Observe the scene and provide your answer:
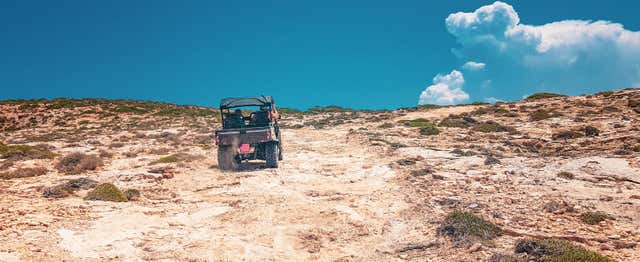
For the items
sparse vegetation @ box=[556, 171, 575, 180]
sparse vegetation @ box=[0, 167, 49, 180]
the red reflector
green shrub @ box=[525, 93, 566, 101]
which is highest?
green shrub @ box=[525, 93, 566, 101]

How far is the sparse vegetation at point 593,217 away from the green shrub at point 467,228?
76.1 inches

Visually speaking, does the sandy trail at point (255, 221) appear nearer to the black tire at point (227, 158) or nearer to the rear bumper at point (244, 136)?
the black tire at point (227, 158)

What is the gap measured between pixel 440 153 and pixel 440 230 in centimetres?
944

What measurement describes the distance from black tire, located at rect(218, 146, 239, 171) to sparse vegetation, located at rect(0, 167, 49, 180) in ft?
21.4

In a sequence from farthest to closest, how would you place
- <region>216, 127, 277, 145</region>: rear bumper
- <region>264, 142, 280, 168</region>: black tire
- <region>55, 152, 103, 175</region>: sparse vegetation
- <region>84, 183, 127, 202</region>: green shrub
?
<region>264, 142, 280, 168</region>: black tire
<region>216, 127, 277, 145</region>: rear bumper
<region>55, 152, 103, 175</region>: sparse vegetation
<region>84, 183, 127, 202</region>: green shrub

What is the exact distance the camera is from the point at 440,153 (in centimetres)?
1664

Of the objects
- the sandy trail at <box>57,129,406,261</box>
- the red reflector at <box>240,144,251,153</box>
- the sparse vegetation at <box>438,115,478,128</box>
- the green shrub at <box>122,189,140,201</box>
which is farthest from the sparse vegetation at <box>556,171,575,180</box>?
the sparse vegetation at <box>438,115,478,128</box>

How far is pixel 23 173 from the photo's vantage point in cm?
1332

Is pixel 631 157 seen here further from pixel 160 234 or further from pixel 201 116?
pixel 201 116

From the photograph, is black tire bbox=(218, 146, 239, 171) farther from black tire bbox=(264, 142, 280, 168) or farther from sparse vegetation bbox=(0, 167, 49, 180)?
sparse vegetation bbox=(0, 167, 49, 180)

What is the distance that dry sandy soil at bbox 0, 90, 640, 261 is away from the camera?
685 centimetres

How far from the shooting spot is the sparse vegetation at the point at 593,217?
24.4 feet

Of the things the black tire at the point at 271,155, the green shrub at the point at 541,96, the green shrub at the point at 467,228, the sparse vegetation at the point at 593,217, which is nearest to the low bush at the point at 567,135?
the sparse vegetation at the point at 593,217

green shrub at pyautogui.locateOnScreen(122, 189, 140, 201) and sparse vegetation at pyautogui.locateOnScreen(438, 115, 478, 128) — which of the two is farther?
sparse vegetation at pyautogui.locateOnScreen(438, 115, 478, 128)
